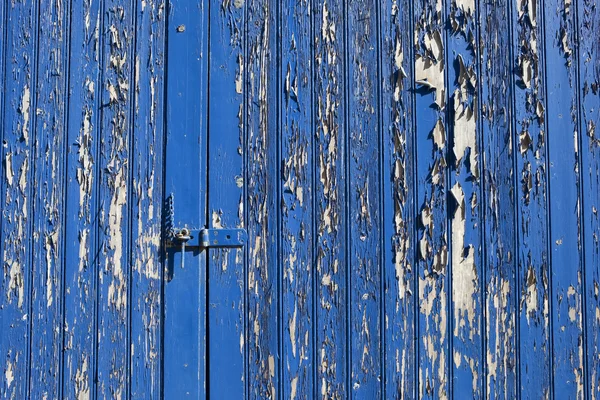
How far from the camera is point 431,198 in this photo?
1.82m

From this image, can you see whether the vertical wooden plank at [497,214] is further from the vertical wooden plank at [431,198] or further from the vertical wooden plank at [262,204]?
the vertical wooden plank at [262,204]

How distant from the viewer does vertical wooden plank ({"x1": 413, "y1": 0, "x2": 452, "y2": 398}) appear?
1805 millimetres

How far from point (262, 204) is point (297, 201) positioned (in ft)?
0.35

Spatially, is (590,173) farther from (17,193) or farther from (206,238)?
(17,193)

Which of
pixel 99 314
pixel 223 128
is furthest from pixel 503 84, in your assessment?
pixel 99 314

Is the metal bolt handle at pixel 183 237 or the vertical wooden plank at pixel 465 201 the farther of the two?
the vertical wooden plank at pixel 465 201

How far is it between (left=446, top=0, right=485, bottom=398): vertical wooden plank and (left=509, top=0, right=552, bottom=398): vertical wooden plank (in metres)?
0.13

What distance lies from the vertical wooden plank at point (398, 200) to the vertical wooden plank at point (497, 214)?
0.23 metres

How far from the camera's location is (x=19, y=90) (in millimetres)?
1697

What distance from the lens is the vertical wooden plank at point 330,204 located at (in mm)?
1767

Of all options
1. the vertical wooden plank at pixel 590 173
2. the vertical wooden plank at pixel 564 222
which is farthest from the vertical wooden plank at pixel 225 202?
the vertical wooden plank at pixel 590 173

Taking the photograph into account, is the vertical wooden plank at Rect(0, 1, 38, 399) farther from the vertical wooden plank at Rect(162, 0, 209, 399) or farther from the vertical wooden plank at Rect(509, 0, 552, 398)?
the vertical wooden plank at Rect(509, 0, 552, 398)

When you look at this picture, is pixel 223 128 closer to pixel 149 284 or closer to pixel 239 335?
pixel 149 284

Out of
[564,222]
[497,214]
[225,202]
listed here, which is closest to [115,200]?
[225,202]
